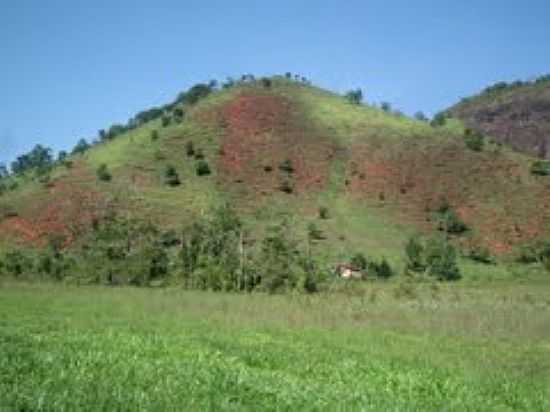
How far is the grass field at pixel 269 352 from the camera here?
1448cm

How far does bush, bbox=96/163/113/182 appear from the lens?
86.1 meters

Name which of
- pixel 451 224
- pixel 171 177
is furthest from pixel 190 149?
pixel 451 224

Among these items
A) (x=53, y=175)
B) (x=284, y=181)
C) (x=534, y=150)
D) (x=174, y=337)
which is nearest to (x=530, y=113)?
(x=534, y=150)

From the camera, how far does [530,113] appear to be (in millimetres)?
168750

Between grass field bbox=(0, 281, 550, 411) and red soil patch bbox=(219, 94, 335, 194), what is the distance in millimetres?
45350

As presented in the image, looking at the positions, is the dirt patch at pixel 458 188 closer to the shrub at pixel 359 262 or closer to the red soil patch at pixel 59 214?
the shrub at pixel 359 262

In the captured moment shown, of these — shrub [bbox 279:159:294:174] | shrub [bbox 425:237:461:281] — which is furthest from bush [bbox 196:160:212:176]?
shrub [bbox 425:237:461:281]

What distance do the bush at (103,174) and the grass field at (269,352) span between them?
3944cm

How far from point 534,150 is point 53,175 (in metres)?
95.0

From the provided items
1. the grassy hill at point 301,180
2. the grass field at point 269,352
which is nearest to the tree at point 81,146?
the grassy hill at point 301,180

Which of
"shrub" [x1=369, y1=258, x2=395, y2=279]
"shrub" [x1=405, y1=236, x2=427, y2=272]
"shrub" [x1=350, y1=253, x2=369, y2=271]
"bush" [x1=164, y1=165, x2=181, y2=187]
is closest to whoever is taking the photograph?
"shrub" [x1=369, y1=258, x2=395, y2=279]

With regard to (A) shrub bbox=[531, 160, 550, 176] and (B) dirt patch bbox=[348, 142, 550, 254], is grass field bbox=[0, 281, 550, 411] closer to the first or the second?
(B) dirt patch bbox=[348, 142, 550, 254]

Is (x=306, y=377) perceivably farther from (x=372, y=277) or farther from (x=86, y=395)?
(x=372, y=277)

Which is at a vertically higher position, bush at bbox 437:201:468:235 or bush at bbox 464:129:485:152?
bush at bbox 464:129:485:152
